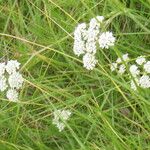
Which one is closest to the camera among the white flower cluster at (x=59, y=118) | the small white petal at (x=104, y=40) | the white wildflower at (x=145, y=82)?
the small white petal at (x=104, y=40)

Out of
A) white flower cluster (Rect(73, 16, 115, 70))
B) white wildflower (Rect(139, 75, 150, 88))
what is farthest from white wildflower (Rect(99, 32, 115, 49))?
white wildflower (Rect(139, 75, 150, 88))

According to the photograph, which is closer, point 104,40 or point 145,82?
point 104,40

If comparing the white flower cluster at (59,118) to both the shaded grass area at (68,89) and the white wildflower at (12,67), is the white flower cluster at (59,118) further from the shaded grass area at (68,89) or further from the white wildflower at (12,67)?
the white wildflower at (12,67)

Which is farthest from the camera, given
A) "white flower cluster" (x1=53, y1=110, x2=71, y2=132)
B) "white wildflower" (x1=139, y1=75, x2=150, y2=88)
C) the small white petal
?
"white flower cluster" (x1=53, y1=110, x2=71, y2=132)

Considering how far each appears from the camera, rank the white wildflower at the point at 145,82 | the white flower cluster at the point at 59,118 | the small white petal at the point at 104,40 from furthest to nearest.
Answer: the white flower cluster at the point at 59,118 → the white wildflower at the point at 145,82 → the small white petal at the point at 104,40

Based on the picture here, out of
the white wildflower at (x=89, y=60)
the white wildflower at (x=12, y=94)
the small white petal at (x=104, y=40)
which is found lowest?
the white wildflower at (x=12, y=94)

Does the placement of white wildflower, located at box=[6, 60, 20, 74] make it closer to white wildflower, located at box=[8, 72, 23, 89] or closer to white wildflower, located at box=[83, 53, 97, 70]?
white wildflower, located at box=[8, 72, 23, 89]

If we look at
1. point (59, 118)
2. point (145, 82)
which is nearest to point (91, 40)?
point (145, 82)

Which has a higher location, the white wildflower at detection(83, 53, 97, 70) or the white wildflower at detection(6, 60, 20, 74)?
the white wildflower at detection(6, 60, 20, 74)

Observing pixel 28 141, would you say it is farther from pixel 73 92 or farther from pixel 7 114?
pixel 73 92

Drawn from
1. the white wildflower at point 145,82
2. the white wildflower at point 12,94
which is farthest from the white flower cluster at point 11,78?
the white wildflower at point 145,82

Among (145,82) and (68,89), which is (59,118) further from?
(145,82)

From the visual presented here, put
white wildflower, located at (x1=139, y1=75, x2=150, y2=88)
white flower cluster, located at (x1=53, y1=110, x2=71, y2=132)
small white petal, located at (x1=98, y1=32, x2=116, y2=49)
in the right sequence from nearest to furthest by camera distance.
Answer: small white petal, located at (x1=98, y1=32, x2=116, y2=49), white wildflower, located at (x1=139, y1=75, x2=150, y2=88), white flower cluster, located at (x1=53, y1=110, x2=71, y2=132)
